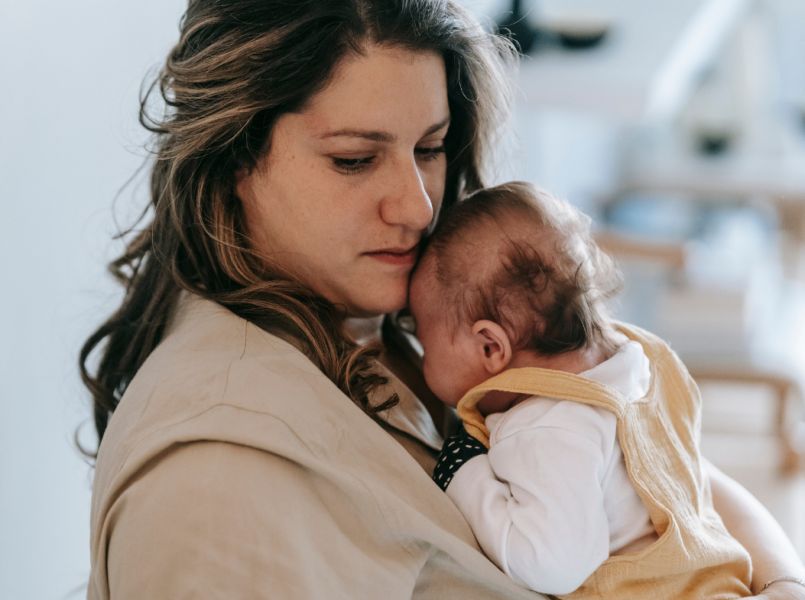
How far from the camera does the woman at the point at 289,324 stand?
1.04 metres

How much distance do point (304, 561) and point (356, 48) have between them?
0.62 meters

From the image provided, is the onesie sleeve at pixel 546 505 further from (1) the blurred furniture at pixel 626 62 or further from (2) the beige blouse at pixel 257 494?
(1) the blurred furniture at pixel 626 62

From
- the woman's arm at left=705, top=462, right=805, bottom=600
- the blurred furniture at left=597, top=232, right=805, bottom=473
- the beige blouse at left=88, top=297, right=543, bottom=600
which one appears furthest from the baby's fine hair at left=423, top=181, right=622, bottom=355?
the blurred furniture at left=597, top=232, right=805, bottom=473

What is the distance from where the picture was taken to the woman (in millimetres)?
1037

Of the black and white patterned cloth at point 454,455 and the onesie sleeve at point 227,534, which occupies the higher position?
the onesie sleeve at point 227,534

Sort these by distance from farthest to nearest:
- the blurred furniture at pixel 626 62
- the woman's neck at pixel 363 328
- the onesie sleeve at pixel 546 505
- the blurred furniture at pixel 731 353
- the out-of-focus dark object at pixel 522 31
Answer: the blurred furniture at pixel 731 353, the out-of-focus dark object at pixel 522 31, the blurred furniture at pixel 626 62, the woman's neck at pixel 363 328, the onesie sleeve at pixel 546 505

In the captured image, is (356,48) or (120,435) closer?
(120,435)

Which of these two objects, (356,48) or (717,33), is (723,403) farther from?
(356,48)

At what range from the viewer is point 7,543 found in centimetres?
145

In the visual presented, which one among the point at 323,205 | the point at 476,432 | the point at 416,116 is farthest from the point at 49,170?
the point at 476,432

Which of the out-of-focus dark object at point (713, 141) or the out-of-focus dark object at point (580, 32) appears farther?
the out-of-focus dark object at point (713, 141)

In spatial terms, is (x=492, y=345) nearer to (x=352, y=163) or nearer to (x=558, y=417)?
(x=558, y=417)

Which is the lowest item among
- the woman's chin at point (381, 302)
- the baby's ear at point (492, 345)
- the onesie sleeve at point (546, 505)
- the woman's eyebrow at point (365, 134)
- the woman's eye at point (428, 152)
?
the onesie sleeve at point (546, 505)

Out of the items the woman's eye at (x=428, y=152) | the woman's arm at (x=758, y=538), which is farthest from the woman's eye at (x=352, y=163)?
the woman's arm at (x=758, y=538)
